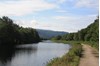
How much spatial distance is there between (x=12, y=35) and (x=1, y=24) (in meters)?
8.61

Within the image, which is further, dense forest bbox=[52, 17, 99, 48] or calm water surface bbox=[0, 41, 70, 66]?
dense forest bbox=[52, 17, 99, 48]

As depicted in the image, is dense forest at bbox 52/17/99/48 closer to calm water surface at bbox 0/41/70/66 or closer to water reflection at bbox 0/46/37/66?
calm water surface at bbox 0/41/70/66

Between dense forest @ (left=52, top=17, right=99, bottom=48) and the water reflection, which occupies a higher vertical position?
dense forest @ (left=52, top=17, right=99, bottom=48)

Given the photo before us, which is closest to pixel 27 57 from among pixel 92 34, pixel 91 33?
pixel 92 34

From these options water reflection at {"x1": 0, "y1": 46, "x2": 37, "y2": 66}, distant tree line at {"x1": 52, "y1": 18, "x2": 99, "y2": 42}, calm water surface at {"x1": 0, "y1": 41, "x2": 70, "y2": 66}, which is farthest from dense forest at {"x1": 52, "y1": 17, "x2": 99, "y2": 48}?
water reflection at {"x1": 0, "y1": 46, "x2": 37, "y2": 66}

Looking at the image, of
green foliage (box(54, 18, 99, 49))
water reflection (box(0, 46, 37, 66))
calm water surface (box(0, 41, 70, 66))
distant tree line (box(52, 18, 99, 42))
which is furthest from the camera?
distant tree line (box(52, 18, 99, 42))

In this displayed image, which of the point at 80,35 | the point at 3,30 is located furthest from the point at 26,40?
the point at 3,30

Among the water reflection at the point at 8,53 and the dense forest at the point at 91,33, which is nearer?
the water reflection at the point at 8,53

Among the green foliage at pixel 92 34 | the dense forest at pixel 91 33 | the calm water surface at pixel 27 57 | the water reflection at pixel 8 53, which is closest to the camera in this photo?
the calm water surface at pixel 27 57

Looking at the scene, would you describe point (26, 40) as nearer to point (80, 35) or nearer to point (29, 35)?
point (29, 35)

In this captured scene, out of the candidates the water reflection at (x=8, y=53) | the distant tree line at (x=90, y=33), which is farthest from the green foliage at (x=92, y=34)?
the water reflection at (x=8, y=53)

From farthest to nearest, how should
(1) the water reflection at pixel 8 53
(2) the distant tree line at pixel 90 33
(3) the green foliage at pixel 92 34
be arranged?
(2) the distant tree line at pixel 90 33
(3) the green foliage at pixel 92 34
(1) the water reflection at pixel 8 53

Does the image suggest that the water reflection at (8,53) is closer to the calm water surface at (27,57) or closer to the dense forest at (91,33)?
the calm water surface at (27,57)

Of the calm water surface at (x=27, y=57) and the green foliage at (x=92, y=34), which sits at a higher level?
the green foliage at (x=92, y=34)
